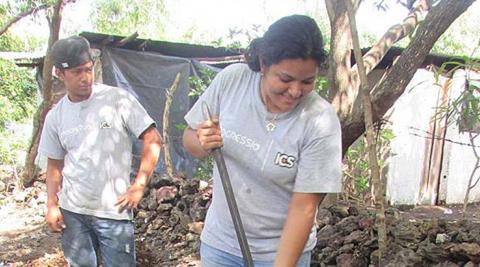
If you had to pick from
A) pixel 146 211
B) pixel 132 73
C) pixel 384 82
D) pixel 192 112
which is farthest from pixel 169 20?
pixel 192 112

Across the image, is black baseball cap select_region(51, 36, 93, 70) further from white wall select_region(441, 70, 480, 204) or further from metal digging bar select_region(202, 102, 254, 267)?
white wall select_region(441, 70, 480, 204)

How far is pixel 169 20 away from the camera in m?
13.1

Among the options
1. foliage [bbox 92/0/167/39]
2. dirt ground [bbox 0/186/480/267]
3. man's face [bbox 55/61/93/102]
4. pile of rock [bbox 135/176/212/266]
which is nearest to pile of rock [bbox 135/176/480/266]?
pile of rock [bbox 135/176/212/266]

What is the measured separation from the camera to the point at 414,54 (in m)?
3.13

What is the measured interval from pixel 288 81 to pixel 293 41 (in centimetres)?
13

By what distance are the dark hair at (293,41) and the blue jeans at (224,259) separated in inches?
27.7

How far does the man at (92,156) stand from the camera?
94.2 inches

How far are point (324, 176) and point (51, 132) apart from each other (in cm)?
166

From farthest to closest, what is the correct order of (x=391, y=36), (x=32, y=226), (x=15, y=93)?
(x=15, y=93) < (x=32, y=226) < (x=391, y=36)

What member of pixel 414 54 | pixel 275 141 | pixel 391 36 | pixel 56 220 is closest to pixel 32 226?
pixel 56 220

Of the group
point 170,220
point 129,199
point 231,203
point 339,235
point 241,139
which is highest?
point 241,139

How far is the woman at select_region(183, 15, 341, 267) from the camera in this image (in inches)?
57.1

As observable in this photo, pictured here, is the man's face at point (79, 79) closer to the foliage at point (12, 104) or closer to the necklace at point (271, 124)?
the necklace at point (271, 124)

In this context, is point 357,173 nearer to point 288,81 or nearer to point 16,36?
point 288,81
